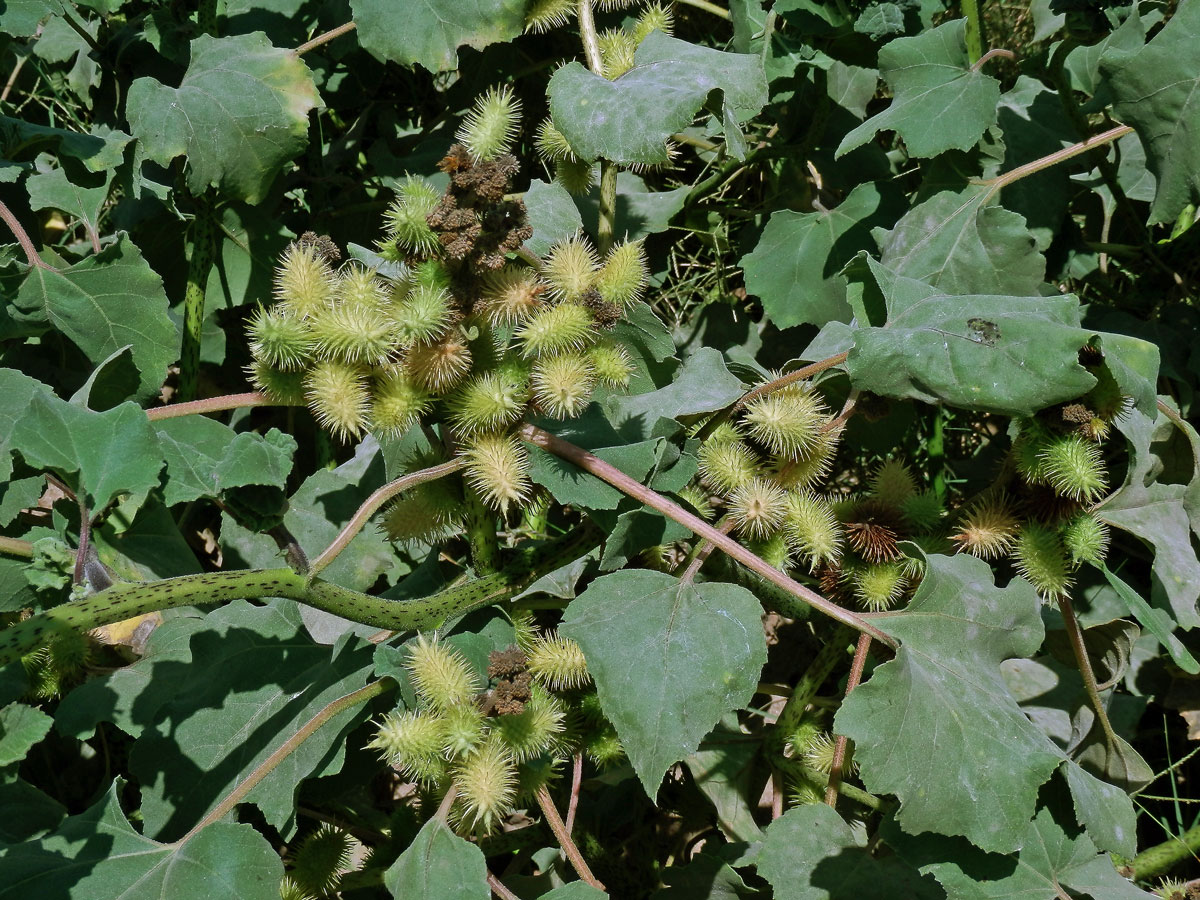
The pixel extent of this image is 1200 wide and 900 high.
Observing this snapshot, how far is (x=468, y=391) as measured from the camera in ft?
5.36

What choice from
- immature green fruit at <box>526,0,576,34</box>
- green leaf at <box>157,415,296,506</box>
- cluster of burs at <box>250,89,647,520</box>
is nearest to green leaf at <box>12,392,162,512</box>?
green leaf at <box>157,415,296,506</box>

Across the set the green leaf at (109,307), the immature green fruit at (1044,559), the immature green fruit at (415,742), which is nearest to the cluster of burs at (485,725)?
the immature green fruit at (415,742)

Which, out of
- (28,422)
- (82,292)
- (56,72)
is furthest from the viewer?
(56,72)

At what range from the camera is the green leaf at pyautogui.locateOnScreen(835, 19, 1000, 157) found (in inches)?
90.6

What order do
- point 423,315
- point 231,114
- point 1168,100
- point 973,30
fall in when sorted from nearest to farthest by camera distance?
1. point 423,315
2. point 1168,100
3. point 231,114
4. point 973,30

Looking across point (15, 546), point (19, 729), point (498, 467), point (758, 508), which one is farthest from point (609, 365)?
point (19, 729)

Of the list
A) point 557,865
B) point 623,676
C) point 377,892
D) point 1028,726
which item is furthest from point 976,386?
point 377,892

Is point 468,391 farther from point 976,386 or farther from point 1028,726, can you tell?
point 1028,726

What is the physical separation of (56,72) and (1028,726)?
11.4 feet

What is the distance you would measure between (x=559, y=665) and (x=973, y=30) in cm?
191

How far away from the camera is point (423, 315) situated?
1.48 meters

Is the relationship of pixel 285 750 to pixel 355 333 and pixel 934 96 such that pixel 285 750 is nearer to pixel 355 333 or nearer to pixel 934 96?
pixel 355 333

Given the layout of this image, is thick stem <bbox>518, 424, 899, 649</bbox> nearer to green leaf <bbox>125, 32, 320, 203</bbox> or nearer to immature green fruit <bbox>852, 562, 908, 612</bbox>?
immature green fruit <bbox>852, 562, 908, 612</bbox>

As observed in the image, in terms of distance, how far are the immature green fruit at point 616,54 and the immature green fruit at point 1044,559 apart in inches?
45.1
